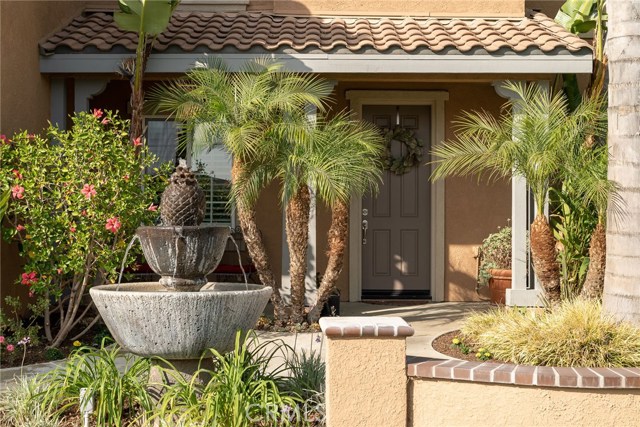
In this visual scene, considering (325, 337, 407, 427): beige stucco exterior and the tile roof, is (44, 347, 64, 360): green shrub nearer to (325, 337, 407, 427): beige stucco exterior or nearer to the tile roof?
the tile roof

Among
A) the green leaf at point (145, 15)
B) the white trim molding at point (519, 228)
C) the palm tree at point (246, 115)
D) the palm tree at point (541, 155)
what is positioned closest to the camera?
the palm tree at point (541, 155)

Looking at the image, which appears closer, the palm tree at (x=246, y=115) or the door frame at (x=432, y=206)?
the palm tree at (x=246, y=115)

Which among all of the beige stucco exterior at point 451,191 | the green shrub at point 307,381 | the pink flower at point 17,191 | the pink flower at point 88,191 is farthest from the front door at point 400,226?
the green shrub at point 307,381

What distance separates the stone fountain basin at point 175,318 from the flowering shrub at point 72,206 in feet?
9.05

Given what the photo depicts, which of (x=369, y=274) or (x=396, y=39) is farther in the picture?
(x=369, y=274)

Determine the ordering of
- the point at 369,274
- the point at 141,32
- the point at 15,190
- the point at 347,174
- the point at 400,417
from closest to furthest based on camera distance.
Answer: the point at 400,417, the point at 15,190, the point at 347,174, the point at 141,32, the point at 369,274

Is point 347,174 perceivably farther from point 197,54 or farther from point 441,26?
point 441,26

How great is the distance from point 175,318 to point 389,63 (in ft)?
17.9

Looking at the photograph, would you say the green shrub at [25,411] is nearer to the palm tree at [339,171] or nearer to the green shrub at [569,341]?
the green shrub at [569,341]

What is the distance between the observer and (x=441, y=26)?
1102 cm

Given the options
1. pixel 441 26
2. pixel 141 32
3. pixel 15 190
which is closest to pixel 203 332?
pixel 15 190

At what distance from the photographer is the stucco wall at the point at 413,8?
11.8 m

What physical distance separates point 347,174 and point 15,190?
303 cm

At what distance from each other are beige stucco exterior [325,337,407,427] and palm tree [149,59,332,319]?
3891 mm
